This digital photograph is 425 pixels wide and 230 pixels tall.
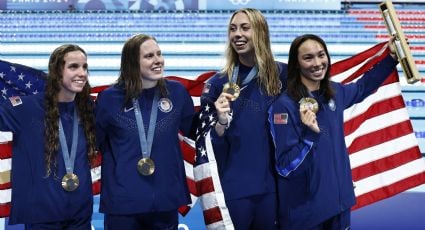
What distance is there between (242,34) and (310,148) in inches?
20.9

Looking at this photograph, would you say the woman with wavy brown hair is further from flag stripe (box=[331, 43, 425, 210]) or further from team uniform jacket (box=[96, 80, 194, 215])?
flag stripe (box=[331, 43, 425, 210])

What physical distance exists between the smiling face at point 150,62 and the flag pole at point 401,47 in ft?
3.45

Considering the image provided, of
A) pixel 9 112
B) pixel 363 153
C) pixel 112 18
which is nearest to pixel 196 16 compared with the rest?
pixel 112 18

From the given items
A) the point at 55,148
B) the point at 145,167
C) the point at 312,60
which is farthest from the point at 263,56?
the point at 55,148

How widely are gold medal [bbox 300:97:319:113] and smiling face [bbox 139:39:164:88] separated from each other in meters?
0.58

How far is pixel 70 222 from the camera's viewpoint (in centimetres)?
273

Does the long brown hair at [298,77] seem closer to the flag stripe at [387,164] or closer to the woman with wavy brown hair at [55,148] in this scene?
the woman with wavy brown hair at [55,148]

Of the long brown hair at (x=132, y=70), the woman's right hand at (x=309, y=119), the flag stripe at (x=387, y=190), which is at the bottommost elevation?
the flag stripe at (x=387, y=190)

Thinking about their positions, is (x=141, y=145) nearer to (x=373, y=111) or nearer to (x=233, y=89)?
(x=233, y=89)

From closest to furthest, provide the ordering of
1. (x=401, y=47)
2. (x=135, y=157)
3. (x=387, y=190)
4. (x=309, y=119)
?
1. (x=309, y=119)
2. (x=135, y=157)
3. (x=401, y=47)
4. (x=387, y=190)

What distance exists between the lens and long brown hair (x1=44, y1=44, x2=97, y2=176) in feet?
8.88

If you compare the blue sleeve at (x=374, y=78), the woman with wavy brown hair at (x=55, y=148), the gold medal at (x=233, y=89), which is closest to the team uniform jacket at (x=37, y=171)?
the woman with wavy brown hair at (x=55, y=148)

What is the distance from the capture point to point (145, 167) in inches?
103

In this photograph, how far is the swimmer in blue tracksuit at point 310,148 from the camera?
259cm
